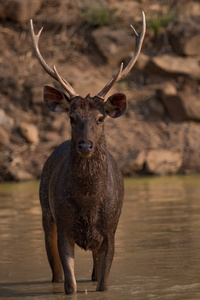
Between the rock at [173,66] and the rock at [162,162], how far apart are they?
387cm

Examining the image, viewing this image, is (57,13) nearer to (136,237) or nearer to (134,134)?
(134,134)

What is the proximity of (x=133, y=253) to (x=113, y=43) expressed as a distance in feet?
48.7

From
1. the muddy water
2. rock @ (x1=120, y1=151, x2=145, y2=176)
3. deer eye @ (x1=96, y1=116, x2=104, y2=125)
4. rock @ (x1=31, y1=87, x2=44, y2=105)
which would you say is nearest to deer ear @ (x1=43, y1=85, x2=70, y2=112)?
deer eye @ (x1=96, y1=116, x2=104, y2=125)

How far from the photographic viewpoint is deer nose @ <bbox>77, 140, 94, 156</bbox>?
661 cm

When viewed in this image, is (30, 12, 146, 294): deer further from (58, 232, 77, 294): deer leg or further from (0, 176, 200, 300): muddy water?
(0, 176, 200, 300): muddy water

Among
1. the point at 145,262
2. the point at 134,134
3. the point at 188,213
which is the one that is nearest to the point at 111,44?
the point at 134,134

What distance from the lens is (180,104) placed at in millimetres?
21453

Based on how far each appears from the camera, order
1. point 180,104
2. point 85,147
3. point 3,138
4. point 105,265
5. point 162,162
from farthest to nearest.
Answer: point 180,104 < point 3,138 < point 162,162 < point 105,265 < point 85,147

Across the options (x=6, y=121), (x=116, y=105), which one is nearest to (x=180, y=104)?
(x=6, y=121)

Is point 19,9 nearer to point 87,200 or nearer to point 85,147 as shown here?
point 87,200

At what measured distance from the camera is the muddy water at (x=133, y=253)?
7020 mm

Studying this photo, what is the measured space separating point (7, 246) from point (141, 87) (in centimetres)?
1426

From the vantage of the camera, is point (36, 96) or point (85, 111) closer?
point (85, 111)

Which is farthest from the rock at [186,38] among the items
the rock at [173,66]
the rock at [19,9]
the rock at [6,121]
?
the rock at [6,121]
